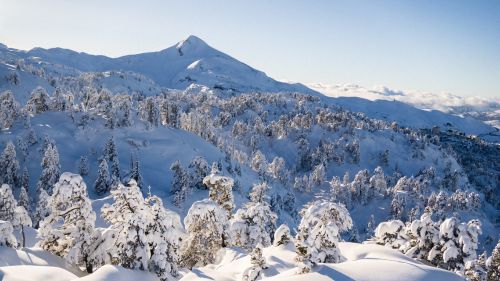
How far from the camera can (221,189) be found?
137ft

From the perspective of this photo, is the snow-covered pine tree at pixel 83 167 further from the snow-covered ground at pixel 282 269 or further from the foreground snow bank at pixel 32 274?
the foreground snow bank at pixel 32 274

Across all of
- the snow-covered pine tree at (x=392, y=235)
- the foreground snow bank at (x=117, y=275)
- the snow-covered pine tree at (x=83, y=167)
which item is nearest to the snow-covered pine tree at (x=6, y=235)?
the foreground snow bank at (x=117, y=275)

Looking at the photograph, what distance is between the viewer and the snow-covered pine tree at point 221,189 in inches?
1609

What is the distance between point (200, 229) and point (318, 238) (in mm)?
15034

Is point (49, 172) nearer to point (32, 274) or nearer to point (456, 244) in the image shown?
point (32, 274)

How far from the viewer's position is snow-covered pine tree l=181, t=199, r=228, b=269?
3556 centimetres

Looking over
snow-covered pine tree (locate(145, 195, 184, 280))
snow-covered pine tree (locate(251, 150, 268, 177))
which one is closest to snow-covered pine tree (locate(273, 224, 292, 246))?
snow-covered pine tree (locate(145, 195, 184, 280))

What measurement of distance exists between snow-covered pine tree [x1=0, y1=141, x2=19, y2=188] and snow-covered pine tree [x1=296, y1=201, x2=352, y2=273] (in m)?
85.4

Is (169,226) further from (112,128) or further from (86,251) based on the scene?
(112,128)

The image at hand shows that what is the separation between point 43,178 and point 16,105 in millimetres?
47562

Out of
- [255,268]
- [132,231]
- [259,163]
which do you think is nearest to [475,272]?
[255,268]

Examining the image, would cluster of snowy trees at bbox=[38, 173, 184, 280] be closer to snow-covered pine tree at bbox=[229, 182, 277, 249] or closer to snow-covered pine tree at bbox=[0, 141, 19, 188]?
snow-covered pine tree at bbox=[229, 182, 277, 249]

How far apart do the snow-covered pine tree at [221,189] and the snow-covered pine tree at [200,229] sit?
16.5ft

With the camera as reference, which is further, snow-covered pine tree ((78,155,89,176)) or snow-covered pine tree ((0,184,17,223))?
snow-covered pine tree ((78,155,89,176))
